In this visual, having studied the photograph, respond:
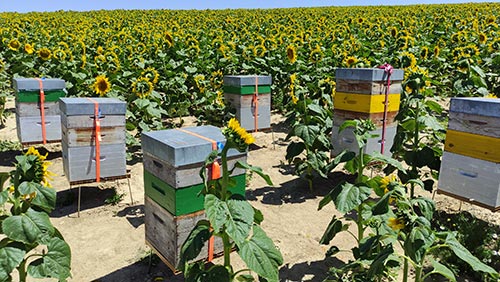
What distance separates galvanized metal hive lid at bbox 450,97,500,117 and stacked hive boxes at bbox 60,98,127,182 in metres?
3.26

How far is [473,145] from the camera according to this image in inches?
147

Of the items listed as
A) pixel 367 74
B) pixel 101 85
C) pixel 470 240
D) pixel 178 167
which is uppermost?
pixel 367 74

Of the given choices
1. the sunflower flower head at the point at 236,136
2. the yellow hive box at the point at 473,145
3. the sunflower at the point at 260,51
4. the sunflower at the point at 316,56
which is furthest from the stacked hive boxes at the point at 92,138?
the sunflower at the point at 316,56

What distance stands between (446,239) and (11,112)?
8814 millimetres

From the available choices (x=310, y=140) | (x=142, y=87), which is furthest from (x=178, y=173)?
(x=142, y=87)

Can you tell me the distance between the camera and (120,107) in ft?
16.1

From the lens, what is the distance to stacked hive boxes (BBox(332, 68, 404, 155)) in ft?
16.5

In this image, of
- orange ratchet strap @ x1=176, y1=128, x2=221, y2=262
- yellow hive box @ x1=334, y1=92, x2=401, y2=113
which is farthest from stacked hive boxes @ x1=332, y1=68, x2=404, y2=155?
orange ratchet strap @ x1=176, y1=128, x2=221, y2=262

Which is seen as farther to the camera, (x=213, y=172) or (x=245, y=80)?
(x=245, y=80)

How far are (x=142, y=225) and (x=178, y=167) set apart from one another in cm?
172

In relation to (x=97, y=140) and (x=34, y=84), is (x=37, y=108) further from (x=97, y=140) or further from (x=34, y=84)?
(x=97, y=140)

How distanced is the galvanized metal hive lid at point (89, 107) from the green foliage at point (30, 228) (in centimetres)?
219

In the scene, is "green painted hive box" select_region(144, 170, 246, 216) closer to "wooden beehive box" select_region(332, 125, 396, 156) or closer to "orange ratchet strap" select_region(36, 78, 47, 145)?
"wooden beehive box" select_region(332, 125, 396, 156)

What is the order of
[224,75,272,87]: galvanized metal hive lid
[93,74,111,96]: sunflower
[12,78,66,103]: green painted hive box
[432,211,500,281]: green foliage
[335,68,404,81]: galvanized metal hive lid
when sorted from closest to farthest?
[432,211,500,281]: green foliage → [335,68,404,81]: galvanized metal hive lid → [12,78,66,103]: green painted hive box → [93,74,111,96]: sunflower → [224,75,272,87]: galvanized metal hive lid
